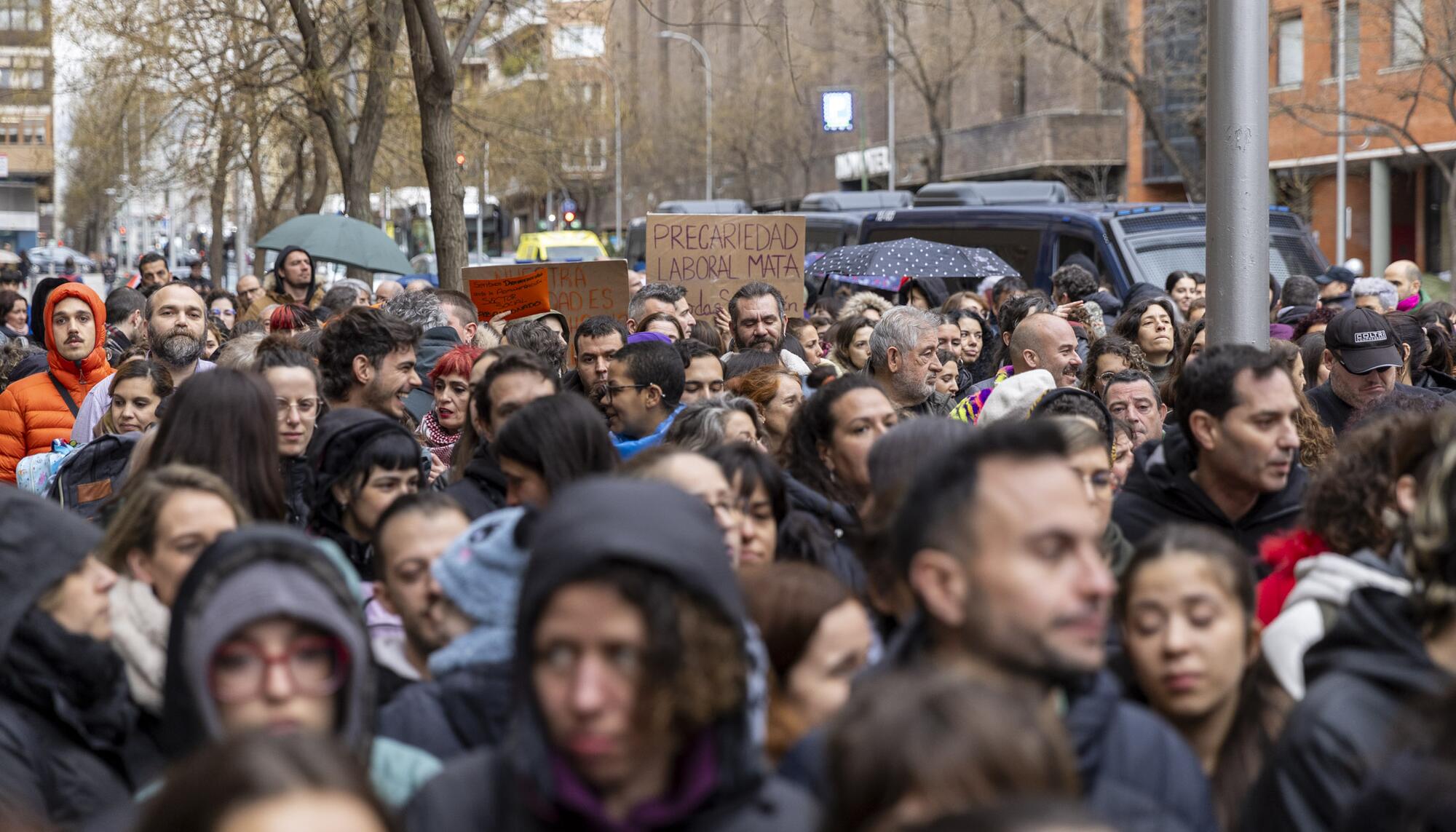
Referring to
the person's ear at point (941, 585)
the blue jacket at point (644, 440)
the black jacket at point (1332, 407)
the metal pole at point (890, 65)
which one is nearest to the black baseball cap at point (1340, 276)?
the black jacket at point (1332, 407)

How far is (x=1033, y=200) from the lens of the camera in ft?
67.9

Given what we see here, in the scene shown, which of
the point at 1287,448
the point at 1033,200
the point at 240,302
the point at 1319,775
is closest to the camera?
the point at 1319,775

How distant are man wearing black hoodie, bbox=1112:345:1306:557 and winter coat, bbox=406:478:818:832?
282 centimetres

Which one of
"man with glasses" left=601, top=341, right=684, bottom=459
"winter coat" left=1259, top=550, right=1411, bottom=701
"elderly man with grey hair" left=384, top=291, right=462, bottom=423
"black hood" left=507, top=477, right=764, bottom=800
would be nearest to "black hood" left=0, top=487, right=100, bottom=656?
"black hood" left=507, top=477, right=764, bottom=800

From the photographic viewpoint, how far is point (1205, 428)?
537 centimetres

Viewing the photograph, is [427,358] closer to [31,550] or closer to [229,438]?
[229,438]

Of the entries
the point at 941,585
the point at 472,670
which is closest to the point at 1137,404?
the point at 472,670

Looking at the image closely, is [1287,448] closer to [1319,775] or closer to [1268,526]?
[1268,526]

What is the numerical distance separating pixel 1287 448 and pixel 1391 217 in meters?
36.7

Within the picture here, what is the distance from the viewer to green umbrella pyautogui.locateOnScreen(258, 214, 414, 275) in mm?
15164

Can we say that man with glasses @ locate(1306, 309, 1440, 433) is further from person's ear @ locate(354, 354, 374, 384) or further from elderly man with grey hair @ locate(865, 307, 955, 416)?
person's ear @ locate(354, 354, 374, 384)

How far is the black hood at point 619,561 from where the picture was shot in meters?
2.70

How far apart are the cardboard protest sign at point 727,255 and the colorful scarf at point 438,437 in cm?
451

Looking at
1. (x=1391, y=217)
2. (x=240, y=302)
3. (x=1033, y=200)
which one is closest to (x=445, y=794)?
(x=240, y=302)
